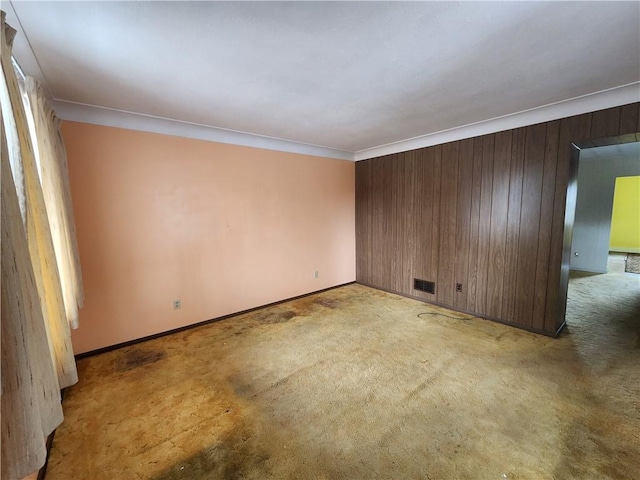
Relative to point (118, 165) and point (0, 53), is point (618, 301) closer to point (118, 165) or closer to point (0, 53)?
point (0, 53)

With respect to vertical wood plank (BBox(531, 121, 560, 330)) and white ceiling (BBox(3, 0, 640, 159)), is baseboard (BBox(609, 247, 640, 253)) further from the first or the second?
white ceiling (BBox(3, 0, 640, 159))

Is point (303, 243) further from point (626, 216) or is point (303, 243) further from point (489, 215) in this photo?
point (626, 216)

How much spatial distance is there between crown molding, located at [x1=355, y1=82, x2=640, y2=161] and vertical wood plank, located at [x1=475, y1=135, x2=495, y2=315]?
166mm

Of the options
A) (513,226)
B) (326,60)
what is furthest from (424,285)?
(326,60)

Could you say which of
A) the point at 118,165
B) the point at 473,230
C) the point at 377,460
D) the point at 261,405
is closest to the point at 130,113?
the point at 118,165

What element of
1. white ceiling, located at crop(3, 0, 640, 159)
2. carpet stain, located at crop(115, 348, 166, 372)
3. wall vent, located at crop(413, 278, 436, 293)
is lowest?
carpet stain, located at crop(115, 348, 166, 372)

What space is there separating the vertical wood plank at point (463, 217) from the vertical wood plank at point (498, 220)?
27 centimetres

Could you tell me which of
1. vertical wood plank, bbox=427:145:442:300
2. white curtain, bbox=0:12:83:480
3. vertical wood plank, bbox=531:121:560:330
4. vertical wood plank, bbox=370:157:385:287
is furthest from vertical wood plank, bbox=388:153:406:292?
white curtain, bbox=0:12:83:480

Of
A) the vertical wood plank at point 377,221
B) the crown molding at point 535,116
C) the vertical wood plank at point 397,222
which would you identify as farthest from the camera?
the vertical wood plank at point 377,221

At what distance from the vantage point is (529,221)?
2.91m

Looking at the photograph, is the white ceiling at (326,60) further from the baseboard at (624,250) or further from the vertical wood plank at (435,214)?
the baseboard at (624,250)

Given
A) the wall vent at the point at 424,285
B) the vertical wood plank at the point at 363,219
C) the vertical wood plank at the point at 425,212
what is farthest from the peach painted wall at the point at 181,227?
the wall vent at the point at 424,285

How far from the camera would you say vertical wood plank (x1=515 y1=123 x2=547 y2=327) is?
2.80 metres

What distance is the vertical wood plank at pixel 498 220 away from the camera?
3025 mm
